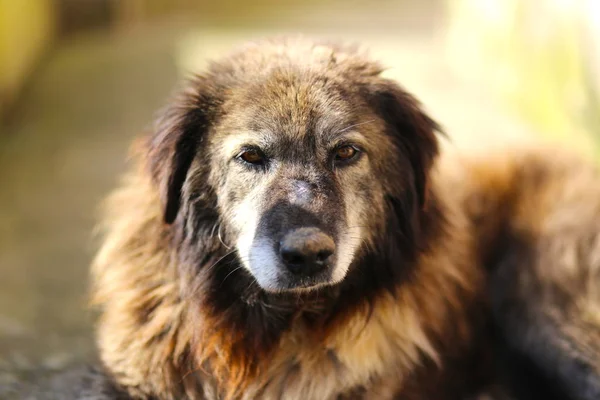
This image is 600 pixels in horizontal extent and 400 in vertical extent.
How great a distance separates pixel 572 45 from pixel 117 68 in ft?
12.1

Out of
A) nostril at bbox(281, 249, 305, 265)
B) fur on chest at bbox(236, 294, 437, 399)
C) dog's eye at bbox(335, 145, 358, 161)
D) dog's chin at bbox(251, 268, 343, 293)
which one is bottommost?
fur on chest at bbox(236, 294, 437, 399)

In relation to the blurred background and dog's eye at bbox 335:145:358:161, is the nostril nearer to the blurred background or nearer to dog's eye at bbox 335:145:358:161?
dog's eye at bbox 335:145:358:161

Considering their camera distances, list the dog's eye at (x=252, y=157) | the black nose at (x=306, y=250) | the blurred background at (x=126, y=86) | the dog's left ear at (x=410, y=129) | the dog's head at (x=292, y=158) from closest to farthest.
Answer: the black nose at (x=306, y=250) < the dog's head at (x=292, y=158) < the dog's eye at (x=252, y=157) < the dog's left ear at (x=410, y=129) < the blurred background at (x=126, y=86)

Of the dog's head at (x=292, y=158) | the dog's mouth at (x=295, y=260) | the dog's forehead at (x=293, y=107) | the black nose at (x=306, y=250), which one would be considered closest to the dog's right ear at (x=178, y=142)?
the dog's head at (x=292, y=158)

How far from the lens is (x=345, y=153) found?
2.03 metres

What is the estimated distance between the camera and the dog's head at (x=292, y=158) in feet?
6.25

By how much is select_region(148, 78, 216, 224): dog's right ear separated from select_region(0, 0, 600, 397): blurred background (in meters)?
0.41

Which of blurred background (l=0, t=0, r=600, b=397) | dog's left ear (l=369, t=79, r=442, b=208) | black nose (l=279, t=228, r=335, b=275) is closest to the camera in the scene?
black nose (l=279, t=228, r=335, b=275)

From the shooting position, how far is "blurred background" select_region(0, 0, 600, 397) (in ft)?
10.2

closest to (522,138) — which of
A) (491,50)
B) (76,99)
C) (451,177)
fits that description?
(451,177)

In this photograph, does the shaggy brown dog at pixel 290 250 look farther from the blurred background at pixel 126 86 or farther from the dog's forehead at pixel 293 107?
the blurred background at pixel 126 86

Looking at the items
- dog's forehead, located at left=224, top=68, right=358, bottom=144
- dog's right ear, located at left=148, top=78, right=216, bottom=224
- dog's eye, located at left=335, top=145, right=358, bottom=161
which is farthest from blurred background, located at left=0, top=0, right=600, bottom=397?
dog's eye, located at left=335, top=145, right=358, bottom=161

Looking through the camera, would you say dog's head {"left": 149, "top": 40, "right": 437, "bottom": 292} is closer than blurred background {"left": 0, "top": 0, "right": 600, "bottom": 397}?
Yes

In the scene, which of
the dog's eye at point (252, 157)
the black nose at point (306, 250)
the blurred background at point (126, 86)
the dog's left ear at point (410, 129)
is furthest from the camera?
the blurred background at point (126, 86)
